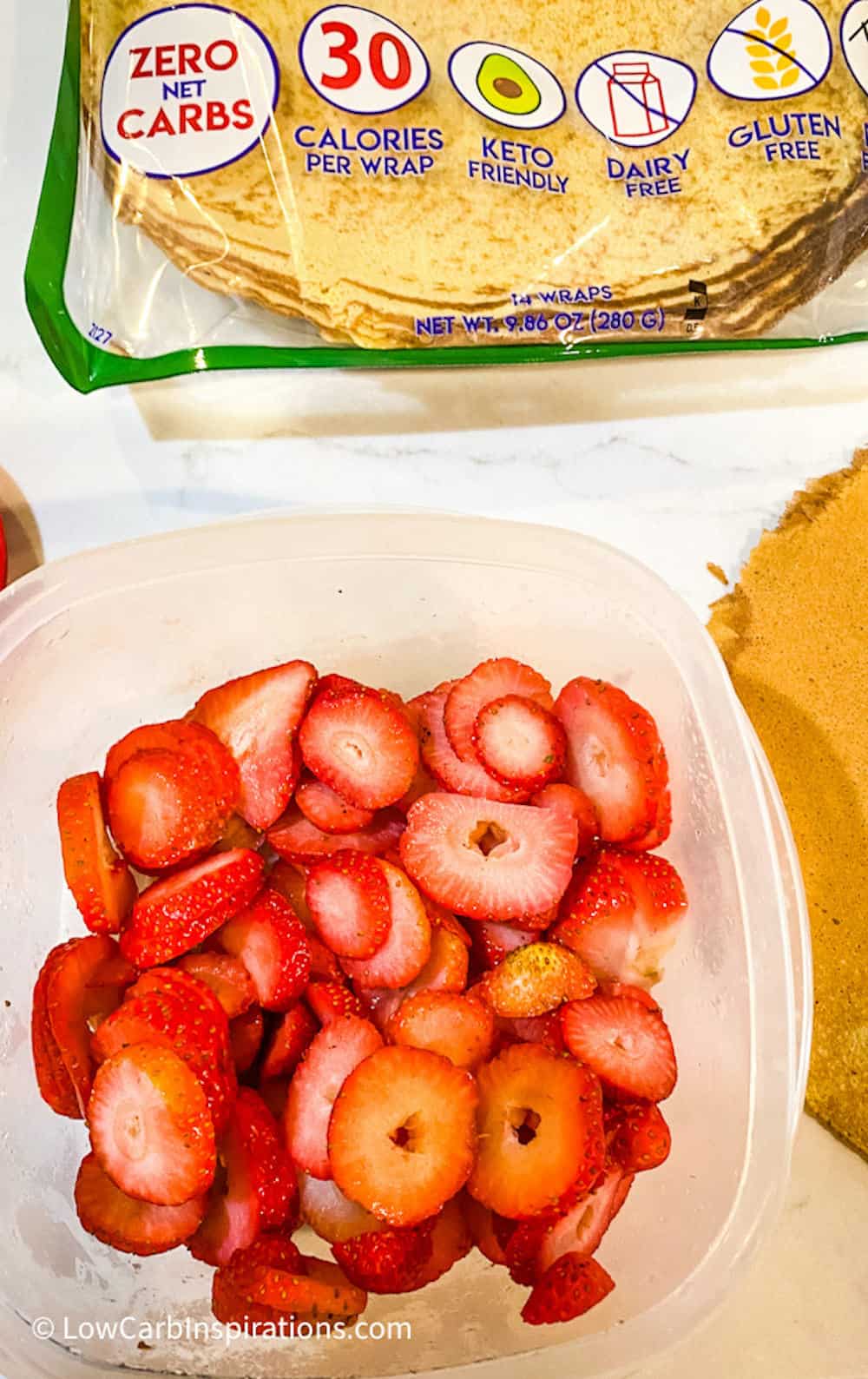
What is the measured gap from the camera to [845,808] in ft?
2.76

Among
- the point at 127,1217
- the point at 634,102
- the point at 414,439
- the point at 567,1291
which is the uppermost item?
the point at 634,102

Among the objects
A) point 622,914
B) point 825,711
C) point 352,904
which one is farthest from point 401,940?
point 825,711

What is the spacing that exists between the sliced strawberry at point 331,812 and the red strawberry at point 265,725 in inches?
0.6

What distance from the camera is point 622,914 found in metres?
0.72

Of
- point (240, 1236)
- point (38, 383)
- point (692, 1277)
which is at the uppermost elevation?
point (38, 383)

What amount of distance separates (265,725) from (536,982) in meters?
0.25

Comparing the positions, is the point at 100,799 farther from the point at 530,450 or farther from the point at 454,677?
the point at 530,450

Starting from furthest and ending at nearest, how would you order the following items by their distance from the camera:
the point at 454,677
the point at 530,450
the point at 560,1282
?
the point at 530,450, the point at 454,677, the point at 560,1282

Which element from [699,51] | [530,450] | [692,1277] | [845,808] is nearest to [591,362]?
[530,450]

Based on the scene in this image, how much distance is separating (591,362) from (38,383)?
A: 47 cm

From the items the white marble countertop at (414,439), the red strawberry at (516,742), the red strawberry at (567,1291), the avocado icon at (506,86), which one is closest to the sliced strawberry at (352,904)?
the red strawberry at (516,742)

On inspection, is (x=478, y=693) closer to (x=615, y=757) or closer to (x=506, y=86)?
(x=615, y=757)

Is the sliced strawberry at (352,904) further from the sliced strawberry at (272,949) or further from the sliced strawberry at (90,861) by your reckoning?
the sliced strawberry at (90,861)

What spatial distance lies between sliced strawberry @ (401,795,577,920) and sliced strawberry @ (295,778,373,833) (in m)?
0.04
